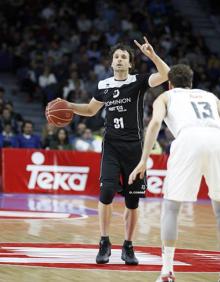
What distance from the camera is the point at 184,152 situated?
6203mm

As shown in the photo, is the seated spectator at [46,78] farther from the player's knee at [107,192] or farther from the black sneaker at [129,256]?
the black sneaker at [129,256]

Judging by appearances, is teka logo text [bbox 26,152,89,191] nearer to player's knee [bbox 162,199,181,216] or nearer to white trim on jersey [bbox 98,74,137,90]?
white trim on jersey [bbox 98,74,137,90]

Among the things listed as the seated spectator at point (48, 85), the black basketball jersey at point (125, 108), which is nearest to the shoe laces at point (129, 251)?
the black basketball jersey at point (125, 108)

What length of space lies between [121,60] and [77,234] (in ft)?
9.79

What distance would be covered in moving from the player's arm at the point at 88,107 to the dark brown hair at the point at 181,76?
1579 millimetres

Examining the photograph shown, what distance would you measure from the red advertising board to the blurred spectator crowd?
0.62 metres

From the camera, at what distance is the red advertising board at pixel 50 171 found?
16422 mm

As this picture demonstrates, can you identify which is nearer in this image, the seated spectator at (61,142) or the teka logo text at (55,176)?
the teka logo text at (55,176)

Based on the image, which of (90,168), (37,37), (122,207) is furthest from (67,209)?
(37,37)

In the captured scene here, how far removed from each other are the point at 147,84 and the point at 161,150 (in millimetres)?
10210

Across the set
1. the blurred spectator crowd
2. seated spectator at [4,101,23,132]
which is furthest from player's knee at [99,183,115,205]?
seated spectator at [4,101,23,132]

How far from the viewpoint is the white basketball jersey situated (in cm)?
631

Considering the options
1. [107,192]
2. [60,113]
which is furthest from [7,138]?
[107,192]

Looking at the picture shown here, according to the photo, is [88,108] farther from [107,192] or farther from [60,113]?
[107,192]
